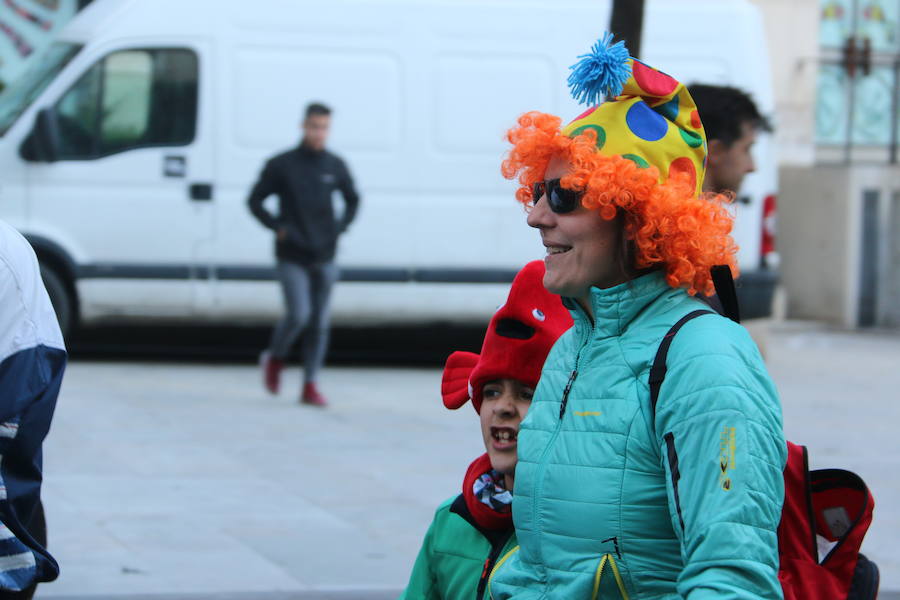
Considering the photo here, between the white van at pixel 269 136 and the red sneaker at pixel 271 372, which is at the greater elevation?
the white van at pixel 269 136

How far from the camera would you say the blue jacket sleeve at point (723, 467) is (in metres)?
1.79

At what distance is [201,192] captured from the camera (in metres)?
10.3

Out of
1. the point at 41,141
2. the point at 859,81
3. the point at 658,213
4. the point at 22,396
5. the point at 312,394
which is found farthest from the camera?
the point at 859,81

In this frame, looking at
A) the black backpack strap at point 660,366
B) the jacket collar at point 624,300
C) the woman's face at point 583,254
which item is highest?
the woman's face at point 583,254

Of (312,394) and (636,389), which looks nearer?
(636,389)

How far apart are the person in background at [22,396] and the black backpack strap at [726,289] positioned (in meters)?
1.12

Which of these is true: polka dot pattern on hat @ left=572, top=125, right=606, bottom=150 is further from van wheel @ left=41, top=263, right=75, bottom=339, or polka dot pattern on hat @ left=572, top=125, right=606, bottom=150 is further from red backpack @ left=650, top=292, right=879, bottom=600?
van wheel @ left=41, top=263, right=75, bottom=339

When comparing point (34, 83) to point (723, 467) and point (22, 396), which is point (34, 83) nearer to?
point (22, 396)

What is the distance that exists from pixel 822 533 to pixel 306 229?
23.1 feet

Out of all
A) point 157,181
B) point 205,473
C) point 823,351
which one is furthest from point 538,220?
point 823,351

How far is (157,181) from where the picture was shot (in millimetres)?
10227

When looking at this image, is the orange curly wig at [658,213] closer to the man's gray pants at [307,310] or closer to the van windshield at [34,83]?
the man's gray pants at [307,310]

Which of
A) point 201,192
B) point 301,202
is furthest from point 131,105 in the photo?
point 301,202

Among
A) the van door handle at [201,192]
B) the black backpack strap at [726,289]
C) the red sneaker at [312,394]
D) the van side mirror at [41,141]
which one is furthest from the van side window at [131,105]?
the black backpack strap at [726,289]
